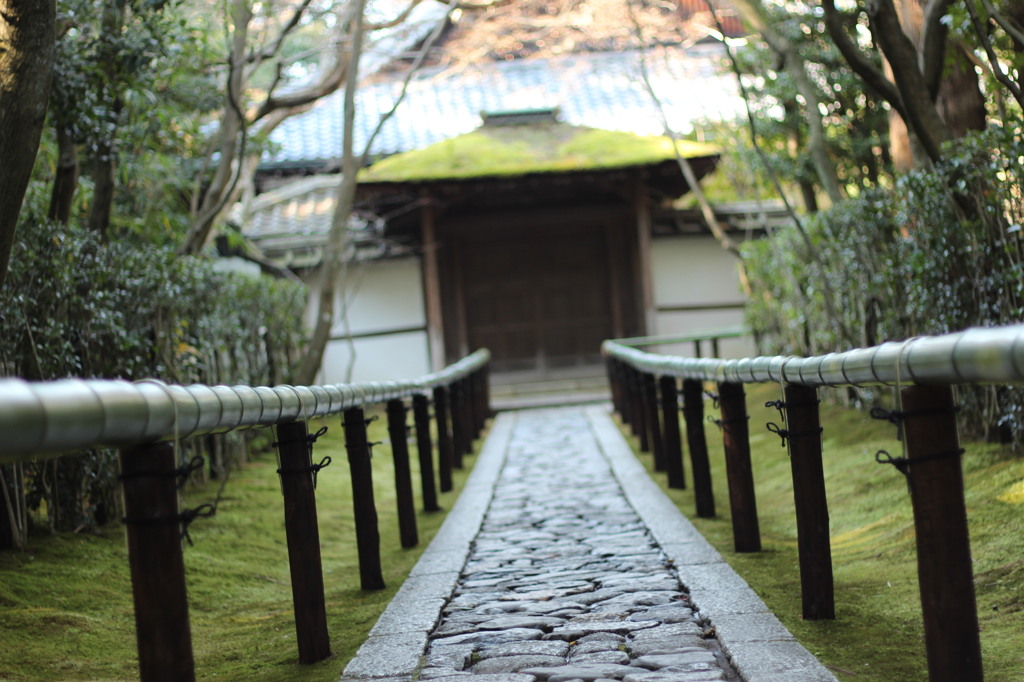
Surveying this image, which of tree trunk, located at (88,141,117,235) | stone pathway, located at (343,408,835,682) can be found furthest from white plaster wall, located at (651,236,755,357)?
tree trunk, located at (88,141,117,235)

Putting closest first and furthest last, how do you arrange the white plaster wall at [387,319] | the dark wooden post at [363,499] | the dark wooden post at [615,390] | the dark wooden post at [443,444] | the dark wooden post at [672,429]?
1. the dark wooden post at [363,499]
2. the dark wooden post at [672,429]
3. the dark wooden post at [443,444]
4. the dark wooden post at [615,390]
5. the white plaster wall at [387,319]

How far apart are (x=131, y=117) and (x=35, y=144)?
166 inches

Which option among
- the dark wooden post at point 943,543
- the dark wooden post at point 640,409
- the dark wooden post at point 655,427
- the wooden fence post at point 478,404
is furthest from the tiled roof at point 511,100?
the dark wooden post at point 943,543

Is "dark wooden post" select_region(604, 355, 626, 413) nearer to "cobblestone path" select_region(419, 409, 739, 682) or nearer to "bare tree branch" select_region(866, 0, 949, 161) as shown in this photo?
"cobblestone path" select_region(419, 409, 739, 682)

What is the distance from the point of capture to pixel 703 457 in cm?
679

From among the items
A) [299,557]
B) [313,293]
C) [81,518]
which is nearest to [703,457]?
[299,557]

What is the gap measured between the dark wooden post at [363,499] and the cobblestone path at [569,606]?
0.47 metres

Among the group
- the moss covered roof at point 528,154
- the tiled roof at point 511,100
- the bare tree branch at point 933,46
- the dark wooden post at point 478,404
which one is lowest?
the dark wooden post at point 478,404

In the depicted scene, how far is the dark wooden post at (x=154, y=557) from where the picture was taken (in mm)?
2695

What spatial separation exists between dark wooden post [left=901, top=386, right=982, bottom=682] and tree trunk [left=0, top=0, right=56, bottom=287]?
147 inches

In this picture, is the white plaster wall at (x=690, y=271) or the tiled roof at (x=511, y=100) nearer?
the white plaster wall at (x=690, y=271)

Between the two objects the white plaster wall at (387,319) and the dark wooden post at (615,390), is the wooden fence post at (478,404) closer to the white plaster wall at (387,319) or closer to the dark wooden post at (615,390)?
the dark wooden post at (615,390)

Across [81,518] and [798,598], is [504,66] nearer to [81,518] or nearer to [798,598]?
[81,518]

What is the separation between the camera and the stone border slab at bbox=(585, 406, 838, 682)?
3.52 meters
